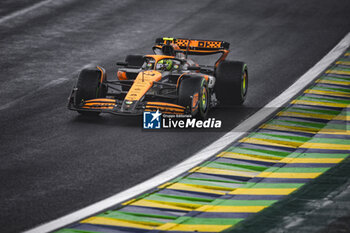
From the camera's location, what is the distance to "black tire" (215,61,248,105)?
616 inches

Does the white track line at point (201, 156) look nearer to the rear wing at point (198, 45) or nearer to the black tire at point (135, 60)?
the rear wing at point (198, 45)

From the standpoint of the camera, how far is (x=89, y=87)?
14656 mm

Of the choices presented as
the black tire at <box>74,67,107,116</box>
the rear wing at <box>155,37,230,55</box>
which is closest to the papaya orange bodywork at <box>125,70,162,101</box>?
the black tire at <box>74,67,107,116</box>

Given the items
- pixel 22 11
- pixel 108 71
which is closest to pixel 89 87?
pixel 108 71

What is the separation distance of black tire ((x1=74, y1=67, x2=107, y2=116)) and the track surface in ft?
1.54

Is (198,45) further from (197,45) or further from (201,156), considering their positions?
(201,156)

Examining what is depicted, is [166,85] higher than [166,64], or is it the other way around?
[166,64]

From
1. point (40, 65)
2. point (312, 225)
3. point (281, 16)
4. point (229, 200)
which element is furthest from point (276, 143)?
point (281, 16)

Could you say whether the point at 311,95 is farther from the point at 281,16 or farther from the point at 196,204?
the point at 281,16

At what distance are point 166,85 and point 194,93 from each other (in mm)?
876

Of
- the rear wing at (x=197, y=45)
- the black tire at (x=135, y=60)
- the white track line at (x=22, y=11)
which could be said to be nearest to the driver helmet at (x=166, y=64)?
the rear wing at (x=197, y=45)

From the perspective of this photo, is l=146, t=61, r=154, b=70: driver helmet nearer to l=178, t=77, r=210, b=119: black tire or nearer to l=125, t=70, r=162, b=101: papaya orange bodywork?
l=125, t=70, r=162, b=101: papaya orange bodywork

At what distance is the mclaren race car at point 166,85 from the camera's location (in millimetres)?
13969

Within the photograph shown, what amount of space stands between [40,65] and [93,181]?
33.8 ft
